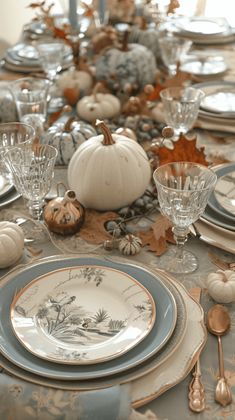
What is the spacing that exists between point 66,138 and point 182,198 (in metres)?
0.41

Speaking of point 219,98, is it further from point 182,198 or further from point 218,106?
point 182,198

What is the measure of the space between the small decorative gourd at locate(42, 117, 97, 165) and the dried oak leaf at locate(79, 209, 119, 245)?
0.63ft

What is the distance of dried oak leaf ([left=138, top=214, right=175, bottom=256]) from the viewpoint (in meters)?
0.97

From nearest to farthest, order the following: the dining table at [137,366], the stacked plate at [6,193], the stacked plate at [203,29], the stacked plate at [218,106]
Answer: the dining table at [137,366] → the stacked plate at [6,193] → the stacked plate at [218,106] → the stacked plate at [203,29]

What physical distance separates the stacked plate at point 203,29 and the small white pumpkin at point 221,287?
4.21 feet

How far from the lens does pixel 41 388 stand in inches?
26.6

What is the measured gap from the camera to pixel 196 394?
685 mm

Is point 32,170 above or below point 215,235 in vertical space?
above

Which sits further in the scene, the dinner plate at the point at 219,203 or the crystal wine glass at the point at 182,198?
the dinner plate at the point at 219,203

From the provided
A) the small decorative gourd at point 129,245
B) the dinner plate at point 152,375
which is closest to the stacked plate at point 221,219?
the small decorative gourd at point 129,245

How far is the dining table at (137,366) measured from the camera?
66 centimetres

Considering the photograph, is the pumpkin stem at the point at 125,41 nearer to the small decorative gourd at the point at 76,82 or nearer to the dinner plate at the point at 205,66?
the small decorative gourd at the point at 76,82

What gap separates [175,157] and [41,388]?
581mm

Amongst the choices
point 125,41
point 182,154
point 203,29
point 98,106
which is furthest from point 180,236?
point 203,29
